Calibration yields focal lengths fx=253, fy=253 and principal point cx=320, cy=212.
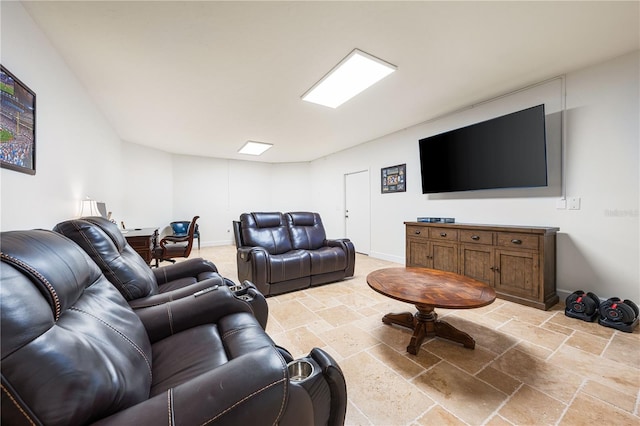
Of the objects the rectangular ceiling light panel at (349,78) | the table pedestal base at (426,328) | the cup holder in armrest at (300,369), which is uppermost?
the rectangular ceiling light panel at (349,78)

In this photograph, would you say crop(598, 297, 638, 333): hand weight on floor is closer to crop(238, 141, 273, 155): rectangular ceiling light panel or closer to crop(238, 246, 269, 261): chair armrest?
crop(238, 246, 269, 261): chair armrest

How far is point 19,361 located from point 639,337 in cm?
359

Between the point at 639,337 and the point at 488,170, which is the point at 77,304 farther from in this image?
the point at 488,170

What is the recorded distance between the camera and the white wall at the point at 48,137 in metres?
1.68

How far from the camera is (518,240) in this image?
2.70m

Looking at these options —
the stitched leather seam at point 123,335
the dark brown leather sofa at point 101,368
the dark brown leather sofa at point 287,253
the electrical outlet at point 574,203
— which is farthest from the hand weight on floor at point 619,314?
the stitched leather seam at point 123,335

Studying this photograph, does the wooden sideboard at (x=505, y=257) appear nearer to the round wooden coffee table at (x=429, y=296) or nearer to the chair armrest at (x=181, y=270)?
the round wooden coffee table at (x=429, y=296)

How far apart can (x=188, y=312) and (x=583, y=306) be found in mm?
3337

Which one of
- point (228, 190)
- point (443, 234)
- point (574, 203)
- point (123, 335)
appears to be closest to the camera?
point (123, 335)

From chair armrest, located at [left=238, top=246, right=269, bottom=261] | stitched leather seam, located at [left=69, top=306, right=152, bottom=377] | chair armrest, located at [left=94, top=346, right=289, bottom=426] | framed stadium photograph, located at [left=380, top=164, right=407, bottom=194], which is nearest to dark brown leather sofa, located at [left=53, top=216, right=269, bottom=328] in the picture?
stitched leather seam, located at [left=69, top=306, right=152, bottom=377]

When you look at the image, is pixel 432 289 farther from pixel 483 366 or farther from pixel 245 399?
pixel 245 399

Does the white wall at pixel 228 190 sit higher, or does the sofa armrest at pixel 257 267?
the white wall at pixel 228 190

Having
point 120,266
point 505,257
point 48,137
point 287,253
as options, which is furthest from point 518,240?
point 48,137

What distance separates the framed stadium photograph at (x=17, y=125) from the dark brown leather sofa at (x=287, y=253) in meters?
1.95
